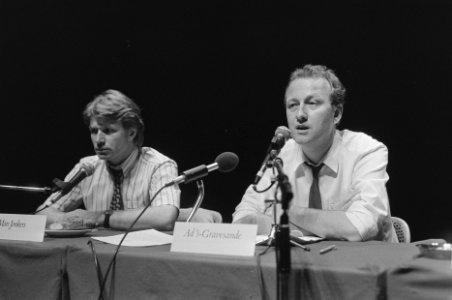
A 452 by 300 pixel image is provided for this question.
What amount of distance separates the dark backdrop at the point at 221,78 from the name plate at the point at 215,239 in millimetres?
1992

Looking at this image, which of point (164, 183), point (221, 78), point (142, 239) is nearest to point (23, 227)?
point (142, 239)

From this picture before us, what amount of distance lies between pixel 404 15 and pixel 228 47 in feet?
4.06

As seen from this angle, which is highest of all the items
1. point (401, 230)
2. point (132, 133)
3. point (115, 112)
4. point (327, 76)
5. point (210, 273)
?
point (327, 76)

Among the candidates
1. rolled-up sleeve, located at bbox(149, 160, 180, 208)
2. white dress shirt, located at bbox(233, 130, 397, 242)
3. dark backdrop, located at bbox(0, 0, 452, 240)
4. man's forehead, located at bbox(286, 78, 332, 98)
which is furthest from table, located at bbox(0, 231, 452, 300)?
dark backdrop, located at bbox(0, 0, 452, 240)

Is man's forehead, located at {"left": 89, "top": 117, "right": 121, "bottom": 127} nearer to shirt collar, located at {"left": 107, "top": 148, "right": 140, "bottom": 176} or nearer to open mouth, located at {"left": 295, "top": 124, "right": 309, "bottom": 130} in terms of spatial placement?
shirt collar, located at {"left": 107, "top": 148, "right": 140, "bottom": 176}

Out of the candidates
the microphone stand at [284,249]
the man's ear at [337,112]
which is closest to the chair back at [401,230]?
the man's ear at [337,112]

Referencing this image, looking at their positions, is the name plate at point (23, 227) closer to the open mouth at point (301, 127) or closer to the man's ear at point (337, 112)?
the open mouth at point (301, 127)

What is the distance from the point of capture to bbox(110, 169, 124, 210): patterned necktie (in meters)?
3.18

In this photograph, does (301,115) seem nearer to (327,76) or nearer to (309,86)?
(309,86)

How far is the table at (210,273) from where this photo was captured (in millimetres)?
1379

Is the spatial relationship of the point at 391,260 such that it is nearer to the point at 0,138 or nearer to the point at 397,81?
the point at 397,81

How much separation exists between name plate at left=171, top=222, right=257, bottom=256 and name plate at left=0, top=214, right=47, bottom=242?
63cm

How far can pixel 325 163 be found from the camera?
2756 mm

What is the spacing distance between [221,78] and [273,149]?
2.11m
